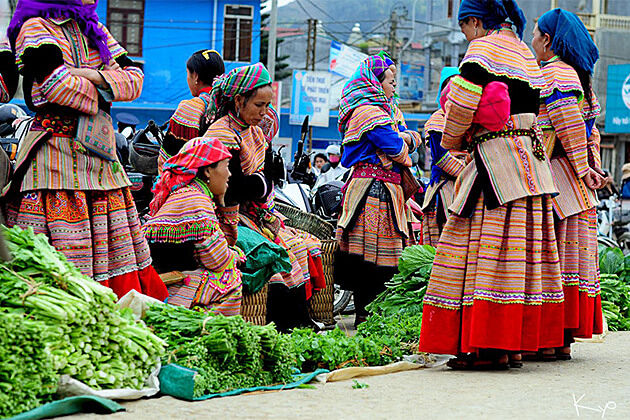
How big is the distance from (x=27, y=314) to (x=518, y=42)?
352 centimetres

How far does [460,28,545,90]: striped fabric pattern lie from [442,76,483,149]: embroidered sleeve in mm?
152

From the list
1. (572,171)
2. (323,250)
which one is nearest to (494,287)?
(572,171)

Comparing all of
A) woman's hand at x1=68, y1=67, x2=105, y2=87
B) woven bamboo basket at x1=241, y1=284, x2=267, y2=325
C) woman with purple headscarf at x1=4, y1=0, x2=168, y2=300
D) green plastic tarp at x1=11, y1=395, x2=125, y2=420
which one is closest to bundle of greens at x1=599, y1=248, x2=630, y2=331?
woven bamboo basket at x1=241, y1=284, x2=267, y2=325

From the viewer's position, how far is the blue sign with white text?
43.5 meters

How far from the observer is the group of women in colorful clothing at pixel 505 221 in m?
5.64

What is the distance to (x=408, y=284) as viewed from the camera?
303 inches

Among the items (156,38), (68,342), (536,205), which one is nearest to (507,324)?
(536,205)

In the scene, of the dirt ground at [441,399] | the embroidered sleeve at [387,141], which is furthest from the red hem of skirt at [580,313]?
the embroidered sleeve at [387,141]

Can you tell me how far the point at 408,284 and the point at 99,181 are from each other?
310cm

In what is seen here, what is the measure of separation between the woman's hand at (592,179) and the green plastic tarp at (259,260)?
207cm

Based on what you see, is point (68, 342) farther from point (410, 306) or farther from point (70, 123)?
point (410, 306)

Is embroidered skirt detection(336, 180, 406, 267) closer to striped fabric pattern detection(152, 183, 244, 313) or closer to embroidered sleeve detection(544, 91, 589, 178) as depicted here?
embroidered sleeve detection(544, 91, 589, 178)

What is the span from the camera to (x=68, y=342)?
3.96 metres

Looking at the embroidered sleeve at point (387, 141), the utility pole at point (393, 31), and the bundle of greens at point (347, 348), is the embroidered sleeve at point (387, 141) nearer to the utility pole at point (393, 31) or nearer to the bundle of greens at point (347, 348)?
the bundle of greens at point (347, 348)
